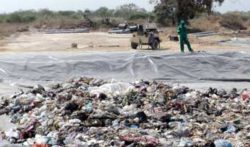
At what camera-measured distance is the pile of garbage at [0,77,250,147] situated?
917 centimetres

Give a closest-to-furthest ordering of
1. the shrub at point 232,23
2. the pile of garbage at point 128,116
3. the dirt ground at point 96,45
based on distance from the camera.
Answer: the pile of garbage at point 128,116, the dirt ground at point 96,45, the shrub at point 232,23

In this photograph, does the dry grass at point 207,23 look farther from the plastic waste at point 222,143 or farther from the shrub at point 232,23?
the plastic waste at point 222,143

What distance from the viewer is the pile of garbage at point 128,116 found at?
9172 mm

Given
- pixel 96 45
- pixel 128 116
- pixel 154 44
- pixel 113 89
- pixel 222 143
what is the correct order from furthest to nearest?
pixel 96 45
pixel 154 44
pixel 113 89
pixel 128 116
pixel 222 143

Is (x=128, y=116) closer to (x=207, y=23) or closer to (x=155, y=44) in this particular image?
(x=155, y=44)

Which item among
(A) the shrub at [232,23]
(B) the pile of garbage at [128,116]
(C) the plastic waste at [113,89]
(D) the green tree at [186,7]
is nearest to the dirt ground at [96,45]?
(D) the green tree at [186,7]

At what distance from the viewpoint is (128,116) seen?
10.5 meters

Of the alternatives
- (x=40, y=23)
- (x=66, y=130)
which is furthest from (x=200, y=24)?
(x=66, y=130)

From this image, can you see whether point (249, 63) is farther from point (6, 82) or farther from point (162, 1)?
point (162, 1)

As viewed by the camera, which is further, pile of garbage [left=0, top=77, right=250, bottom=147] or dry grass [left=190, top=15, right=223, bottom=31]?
dry grass [left=190, top=15, right=223, bottom=31]

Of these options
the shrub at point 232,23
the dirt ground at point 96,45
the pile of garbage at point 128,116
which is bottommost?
the shrub at point 232,23

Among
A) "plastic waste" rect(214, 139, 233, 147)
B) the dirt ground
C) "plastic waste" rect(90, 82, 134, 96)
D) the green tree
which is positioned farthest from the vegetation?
"plastic waste" rect(214, 139, 233, 147)

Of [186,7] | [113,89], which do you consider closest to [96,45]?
[186,7]

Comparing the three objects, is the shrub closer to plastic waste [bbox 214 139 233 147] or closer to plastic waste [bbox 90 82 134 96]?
plastic waste [bbox 90 82 134 96]
